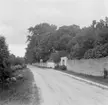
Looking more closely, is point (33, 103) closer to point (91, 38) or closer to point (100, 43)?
point (100, 43)

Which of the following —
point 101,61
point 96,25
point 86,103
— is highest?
point 96,25

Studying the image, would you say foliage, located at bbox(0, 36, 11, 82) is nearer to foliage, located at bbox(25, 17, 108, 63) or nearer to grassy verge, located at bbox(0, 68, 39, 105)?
grassy verge, located at bbox(0, 68, 39, 105)

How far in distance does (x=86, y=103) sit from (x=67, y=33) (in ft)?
133

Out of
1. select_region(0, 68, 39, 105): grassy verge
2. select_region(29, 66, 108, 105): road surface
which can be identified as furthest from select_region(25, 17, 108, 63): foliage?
select_region(0, 68, 39, 105): grassy verge

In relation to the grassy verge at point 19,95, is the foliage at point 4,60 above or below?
above

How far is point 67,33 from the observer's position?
48.3 m

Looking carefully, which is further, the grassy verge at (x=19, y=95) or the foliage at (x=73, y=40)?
the foliage at (x=73, y=40)

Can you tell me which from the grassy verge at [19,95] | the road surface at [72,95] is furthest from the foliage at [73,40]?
the grassy verge at [19,95]

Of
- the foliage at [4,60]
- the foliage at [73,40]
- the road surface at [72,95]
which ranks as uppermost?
the foliage at [73,40]

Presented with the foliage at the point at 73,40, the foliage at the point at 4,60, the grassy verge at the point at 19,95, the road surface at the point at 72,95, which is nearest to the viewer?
the road surface at the point at 72,95

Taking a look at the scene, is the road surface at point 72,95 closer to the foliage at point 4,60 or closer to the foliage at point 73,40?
the foliage at point 4,60

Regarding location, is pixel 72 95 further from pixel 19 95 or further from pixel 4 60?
pixel 4 60

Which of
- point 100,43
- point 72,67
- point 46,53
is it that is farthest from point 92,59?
point 46,53

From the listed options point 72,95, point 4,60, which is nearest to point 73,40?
point 4,60
